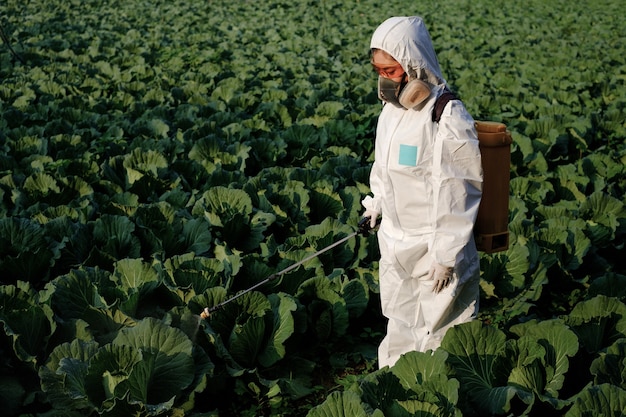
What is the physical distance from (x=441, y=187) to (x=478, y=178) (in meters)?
0.16

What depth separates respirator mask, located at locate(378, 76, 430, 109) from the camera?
2.69 metres

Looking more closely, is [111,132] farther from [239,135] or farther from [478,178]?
[478,178]

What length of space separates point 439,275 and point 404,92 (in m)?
0.81

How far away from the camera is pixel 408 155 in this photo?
9.12ft

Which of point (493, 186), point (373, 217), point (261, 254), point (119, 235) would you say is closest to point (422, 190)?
point (493, 186)

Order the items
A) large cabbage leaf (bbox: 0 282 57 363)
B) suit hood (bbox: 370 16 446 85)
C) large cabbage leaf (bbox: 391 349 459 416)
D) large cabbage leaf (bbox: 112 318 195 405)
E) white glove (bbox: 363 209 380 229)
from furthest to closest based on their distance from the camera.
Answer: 1. white glove (bbox: 363 209 380 229)
2. large cabbage leaf (bbox: 0 282 57 363)
3. large cabbage leaf (bbox: 112 318 195 405)
4. suit hood (bbox: 370 16 446 85)
5. large cabbage leaf (bbox: 391 349 459 416)

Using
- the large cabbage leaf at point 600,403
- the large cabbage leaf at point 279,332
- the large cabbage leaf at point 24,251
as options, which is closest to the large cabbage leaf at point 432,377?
the large cabbage leaf at point 600,403

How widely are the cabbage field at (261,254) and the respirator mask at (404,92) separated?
105cm

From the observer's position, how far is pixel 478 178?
2.65m

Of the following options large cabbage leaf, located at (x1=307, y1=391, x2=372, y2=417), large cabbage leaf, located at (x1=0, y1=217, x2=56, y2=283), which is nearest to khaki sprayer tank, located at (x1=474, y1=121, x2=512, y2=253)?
large cabbage leaf, located at (x1=307, y1=391, x2=372, y2=417)

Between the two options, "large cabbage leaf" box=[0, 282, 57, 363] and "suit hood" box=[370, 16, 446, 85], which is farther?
"large cabbage leaf" box=[0, 282, 57, 363]

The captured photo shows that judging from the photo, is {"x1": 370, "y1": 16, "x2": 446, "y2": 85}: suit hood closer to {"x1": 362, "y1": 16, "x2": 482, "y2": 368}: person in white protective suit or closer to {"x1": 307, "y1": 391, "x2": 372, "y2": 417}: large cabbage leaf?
{"x1": 362, "y1": 16, "x2": 482, "y2": 368}: person in white protective suit

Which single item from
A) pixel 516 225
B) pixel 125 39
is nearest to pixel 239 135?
pixel 516 225

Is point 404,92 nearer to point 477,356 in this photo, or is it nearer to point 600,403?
point 477,356
